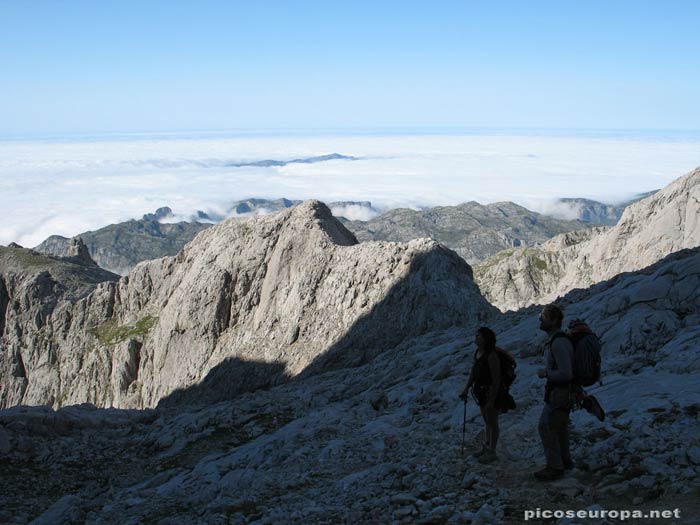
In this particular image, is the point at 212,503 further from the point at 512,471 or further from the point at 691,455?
the point at 691,455

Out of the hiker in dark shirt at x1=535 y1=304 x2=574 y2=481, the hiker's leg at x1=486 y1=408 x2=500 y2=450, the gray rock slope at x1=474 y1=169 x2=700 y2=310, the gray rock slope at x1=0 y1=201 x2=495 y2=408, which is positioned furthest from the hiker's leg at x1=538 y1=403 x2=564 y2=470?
the gray rock slope at x1=474 y1=169 x2=700 y2=310

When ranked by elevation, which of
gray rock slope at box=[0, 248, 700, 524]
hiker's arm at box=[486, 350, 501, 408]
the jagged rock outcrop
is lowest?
the jagged rock outcrop

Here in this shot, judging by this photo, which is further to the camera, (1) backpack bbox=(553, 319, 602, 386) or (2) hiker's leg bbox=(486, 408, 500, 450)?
(2) hiker's leg bbox=(486, 408, 500, 450)

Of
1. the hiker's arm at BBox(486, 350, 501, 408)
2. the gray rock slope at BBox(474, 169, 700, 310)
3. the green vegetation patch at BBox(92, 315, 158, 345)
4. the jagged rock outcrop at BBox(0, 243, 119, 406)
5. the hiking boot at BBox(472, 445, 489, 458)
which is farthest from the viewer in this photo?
the gray rock slope at BBox(474, 169, 700, 310)

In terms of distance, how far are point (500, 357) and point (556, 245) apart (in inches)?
5447

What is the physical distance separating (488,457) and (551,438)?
6.62 feet

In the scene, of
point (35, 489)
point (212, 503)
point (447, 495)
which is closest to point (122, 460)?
point (35, 489)

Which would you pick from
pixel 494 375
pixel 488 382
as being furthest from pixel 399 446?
pixel 494 375

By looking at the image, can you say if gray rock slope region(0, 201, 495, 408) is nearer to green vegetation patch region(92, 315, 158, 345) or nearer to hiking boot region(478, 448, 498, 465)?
green vegetation patch region(92, 315, 158, 345)

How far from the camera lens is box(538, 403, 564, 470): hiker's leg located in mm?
12570

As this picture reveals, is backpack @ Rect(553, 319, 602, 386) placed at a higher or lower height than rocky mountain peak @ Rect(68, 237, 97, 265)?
higher

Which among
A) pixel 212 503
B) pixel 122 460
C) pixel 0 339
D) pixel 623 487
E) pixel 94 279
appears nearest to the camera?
pixel 623 487

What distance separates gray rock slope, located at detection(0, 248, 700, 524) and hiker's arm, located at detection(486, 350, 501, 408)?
67.4 inches

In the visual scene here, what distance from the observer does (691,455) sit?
1210cm
